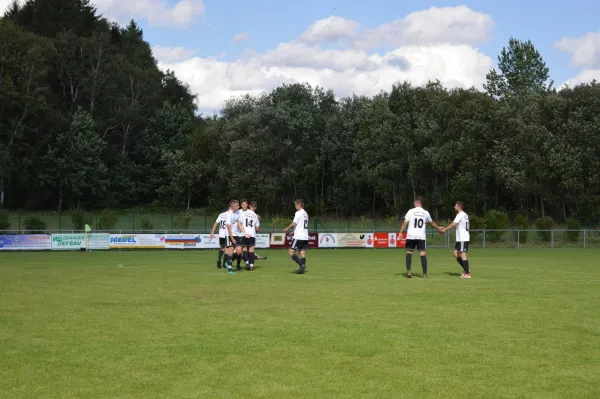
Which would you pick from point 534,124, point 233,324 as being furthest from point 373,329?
point 534,124

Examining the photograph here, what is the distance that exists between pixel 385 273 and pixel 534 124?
41.4m

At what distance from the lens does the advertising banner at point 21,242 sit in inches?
1620

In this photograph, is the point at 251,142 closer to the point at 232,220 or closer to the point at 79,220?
the point at 79,220

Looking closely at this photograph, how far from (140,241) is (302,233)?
77.8ft

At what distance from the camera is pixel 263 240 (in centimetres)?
4412

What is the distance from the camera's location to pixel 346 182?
254 ft

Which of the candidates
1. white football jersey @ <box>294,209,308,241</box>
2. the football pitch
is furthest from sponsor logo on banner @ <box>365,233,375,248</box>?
the football pitch

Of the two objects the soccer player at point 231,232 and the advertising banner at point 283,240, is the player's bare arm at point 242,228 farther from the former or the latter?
the advertising banner at point 283,240

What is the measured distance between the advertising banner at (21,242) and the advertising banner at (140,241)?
4226mm

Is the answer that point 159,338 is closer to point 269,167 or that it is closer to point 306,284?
point 306,284

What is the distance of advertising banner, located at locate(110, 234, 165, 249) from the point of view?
42.7 m

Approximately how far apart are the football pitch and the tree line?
47597 millimetres

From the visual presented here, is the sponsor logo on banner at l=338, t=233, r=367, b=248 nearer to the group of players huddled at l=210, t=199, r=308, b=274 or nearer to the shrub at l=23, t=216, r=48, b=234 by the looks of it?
the shrub at l=23, t=216, r=48, b=234

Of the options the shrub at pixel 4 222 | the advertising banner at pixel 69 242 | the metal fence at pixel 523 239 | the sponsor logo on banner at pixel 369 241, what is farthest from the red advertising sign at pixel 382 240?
the shrub at pixel 4 222
